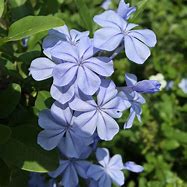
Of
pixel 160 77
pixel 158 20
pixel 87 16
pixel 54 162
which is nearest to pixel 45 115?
pixel 54 162

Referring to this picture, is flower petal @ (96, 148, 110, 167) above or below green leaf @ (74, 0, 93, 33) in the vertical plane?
below

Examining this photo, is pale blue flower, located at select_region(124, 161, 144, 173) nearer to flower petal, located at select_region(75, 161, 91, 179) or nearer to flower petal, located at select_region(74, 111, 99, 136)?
A: flower petal, located at select_region(75, 161, 91, 179)

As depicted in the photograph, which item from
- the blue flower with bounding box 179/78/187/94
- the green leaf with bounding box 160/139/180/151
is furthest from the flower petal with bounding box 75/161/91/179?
the blue flower with bounding box 179/78/187/94

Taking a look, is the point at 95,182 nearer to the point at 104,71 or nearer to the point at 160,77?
the point at 104,71

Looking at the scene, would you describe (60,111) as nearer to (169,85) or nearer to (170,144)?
(170,144)

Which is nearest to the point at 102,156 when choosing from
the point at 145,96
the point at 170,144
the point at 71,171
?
the point at 71,171

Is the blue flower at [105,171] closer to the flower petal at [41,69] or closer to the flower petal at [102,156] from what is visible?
the flower petal at [102,156]
